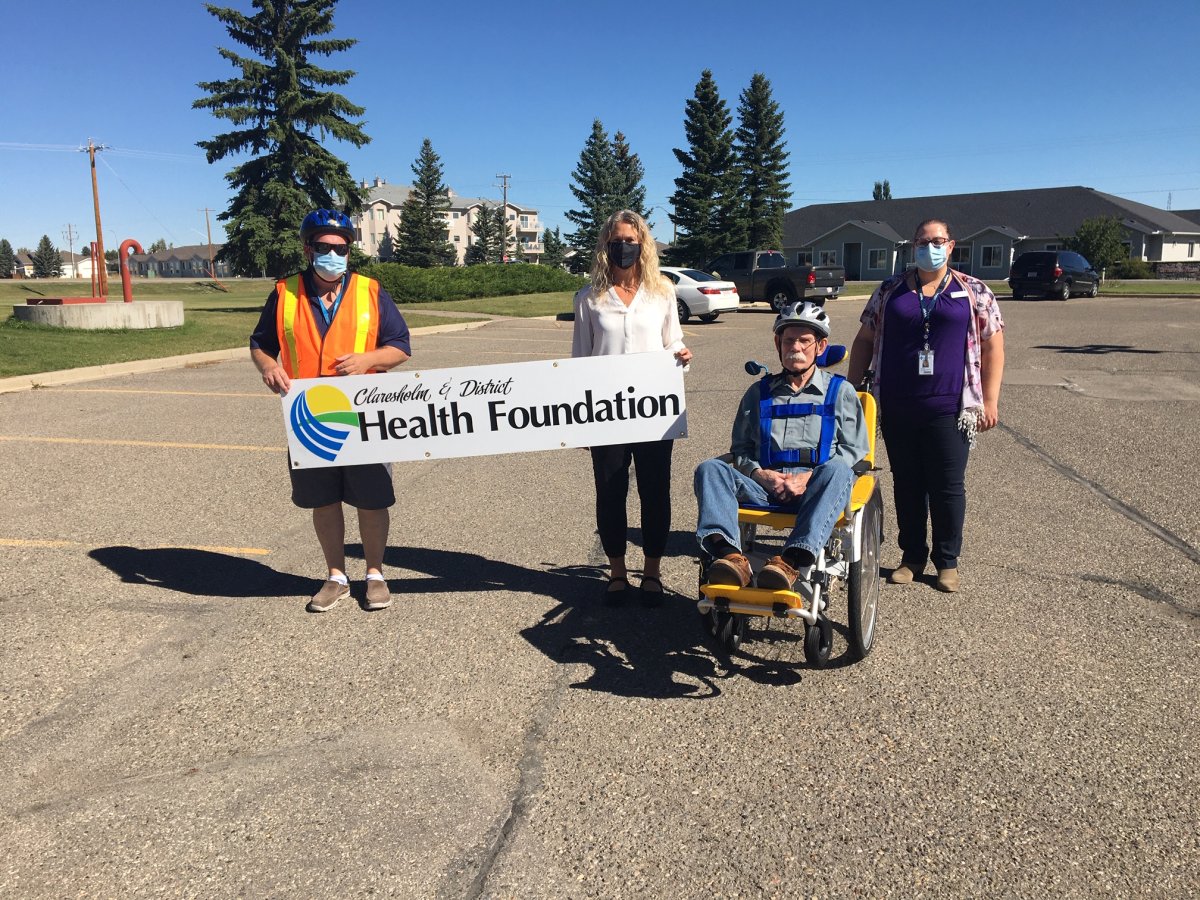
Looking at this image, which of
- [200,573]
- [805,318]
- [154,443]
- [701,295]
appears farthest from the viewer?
[701,295]

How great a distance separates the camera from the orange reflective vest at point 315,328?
450 centimetres

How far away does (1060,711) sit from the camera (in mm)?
3578

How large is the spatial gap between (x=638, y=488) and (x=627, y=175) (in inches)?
3281

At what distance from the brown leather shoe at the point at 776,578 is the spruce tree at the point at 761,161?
191 feet

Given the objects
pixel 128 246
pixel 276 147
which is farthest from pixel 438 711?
pixel 276 147

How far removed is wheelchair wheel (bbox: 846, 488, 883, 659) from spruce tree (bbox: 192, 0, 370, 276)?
34.3m

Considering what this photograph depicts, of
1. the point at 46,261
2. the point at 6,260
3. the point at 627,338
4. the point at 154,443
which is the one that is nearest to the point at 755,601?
the point at 627,338

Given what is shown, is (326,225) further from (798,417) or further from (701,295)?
(701,295)

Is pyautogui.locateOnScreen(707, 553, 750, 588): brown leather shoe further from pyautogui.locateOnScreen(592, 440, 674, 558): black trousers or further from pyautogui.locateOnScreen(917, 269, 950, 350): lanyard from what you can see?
pyautogui.locateOnScreen(917, 269, 950, 350): lanyard

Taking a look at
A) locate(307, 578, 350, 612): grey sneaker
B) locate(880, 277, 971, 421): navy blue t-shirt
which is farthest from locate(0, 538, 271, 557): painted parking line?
locate(880, 277, 971, 421): navy blue t-shirt

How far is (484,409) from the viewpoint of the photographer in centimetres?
477

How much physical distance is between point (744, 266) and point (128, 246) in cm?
1804

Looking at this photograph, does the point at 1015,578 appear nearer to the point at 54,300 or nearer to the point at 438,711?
the point at 438,711

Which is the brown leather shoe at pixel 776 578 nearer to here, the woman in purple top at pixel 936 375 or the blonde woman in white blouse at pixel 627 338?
the blonde woman in white blouse at pixel 627 338
